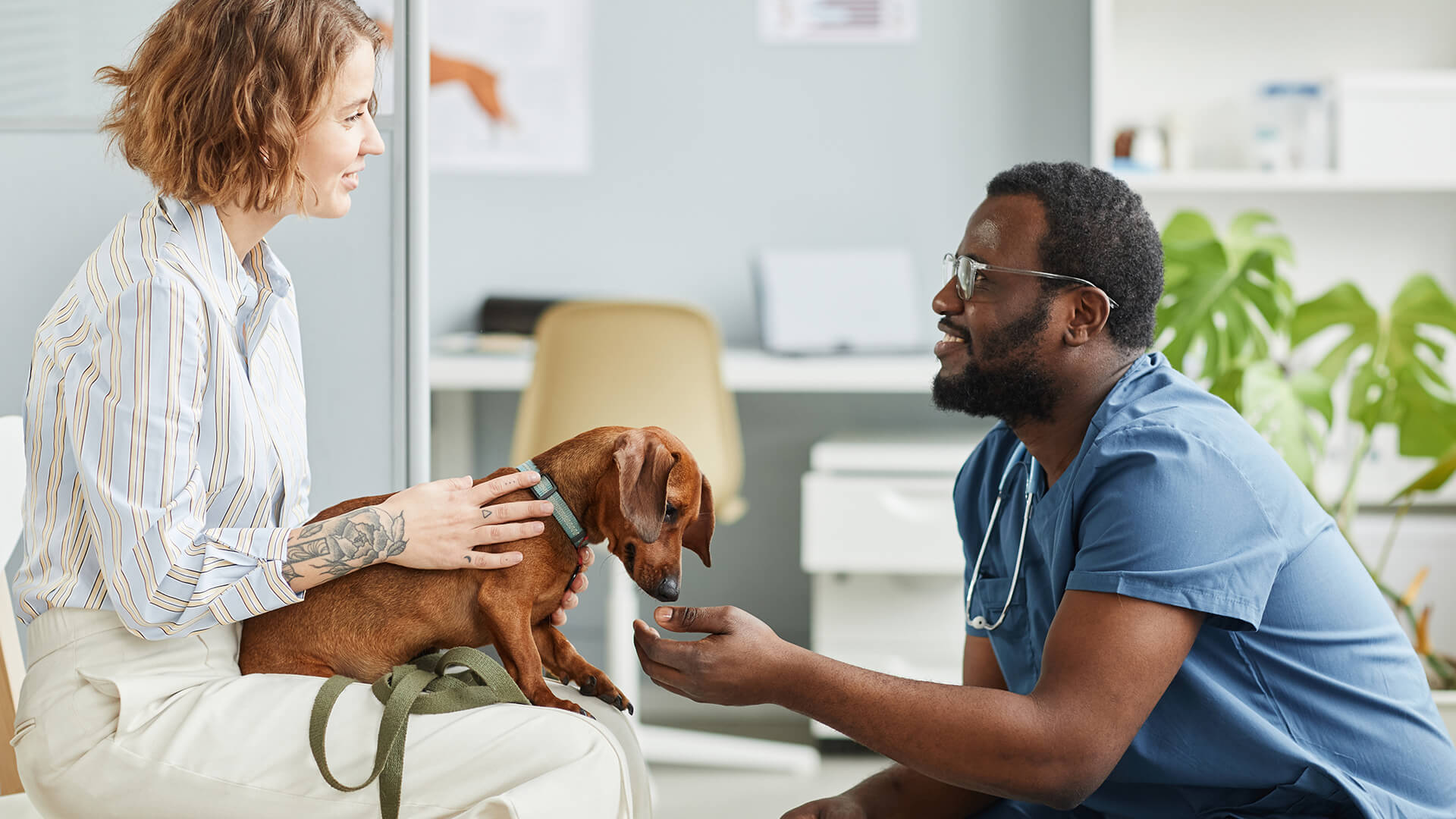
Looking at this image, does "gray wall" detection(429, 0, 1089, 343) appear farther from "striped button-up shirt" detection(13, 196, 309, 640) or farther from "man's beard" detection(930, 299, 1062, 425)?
"striped button-up shirt" detection(13, 196, 309, 640)

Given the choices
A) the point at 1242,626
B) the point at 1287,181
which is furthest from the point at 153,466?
the point at 1287,181

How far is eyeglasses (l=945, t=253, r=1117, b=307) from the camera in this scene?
1150 millimetres

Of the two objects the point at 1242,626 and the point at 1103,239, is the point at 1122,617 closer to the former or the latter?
the point at 1242,626

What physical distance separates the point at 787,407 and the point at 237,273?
224cm

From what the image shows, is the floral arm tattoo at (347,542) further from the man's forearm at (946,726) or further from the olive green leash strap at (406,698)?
the man's forearm at (946,726)

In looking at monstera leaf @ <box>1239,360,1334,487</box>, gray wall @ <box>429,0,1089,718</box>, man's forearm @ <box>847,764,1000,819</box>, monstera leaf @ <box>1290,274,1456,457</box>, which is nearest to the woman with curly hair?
man's forearm @ <box>847,764,1000,819</box>

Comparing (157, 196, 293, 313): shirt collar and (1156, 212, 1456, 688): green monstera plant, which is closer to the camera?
(157, 196, 293, 313): shirt collar

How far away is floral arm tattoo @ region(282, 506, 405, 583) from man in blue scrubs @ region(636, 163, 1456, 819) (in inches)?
9.8

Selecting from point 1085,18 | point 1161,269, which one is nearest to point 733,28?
point 1085,18

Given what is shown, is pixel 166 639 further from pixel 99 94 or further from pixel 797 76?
pixel 797 76

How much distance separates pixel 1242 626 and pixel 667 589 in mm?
526

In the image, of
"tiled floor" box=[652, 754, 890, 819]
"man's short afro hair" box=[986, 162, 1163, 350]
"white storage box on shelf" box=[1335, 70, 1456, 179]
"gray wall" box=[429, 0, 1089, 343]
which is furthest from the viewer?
"gray wall" box=[429, 0, 1089, 343]

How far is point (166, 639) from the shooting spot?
102cm

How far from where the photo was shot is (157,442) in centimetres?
96
